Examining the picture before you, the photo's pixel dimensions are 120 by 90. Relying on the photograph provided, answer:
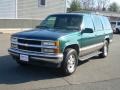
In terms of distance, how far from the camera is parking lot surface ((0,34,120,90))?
754 cm

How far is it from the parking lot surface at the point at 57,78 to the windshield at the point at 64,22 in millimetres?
1487

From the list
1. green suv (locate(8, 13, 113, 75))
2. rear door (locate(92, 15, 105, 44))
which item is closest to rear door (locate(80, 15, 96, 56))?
green suv (locate(8, 13, 113, 75))

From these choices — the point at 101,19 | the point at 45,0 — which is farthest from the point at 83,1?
the point at 101,19

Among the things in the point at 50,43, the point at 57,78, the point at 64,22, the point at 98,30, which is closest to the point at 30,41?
the point at 50,43

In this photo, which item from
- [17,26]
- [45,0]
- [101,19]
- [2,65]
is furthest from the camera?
[45,0]

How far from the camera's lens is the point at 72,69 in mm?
8969

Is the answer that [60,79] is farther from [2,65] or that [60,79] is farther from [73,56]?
[2,65]

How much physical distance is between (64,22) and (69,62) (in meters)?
1.73

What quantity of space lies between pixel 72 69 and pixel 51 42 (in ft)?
4.41

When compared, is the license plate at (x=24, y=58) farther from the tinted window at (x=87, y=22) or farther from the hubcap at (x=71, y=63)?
the tinted window at (x=87, y=22)

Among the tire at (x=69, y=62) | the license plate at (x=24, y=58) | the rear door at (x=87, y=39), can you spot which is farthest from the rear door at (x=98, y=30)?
the license plate at (x=24, y=58)

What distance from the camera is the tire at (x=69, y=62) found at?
8539 mm

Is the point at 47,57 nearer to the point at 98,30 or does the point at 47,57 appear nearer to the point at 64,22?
the point at 64,22

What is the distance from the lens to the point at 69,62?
8.77 metres
